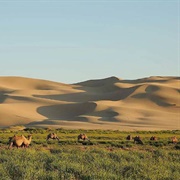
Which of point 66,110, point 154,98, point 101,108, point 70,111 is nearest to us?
Answer: point 101,108

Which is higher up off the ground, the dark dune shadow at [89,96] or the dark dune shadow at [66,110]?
the dark dune shadow at [89,96]

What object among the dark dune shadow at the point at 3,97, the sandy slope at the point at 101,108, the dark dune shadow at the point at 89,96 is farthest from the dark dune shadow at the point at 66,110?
the dark dune shadow at the point at 89,96

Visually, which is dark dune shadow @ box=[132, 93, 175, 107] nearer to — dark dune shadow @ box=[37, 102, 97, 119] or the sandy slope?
the sandy slope

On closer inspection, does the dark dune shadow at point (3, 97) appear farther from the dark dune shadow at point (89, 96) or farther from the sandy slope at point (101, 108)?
the dark dune shadow at point (89, 96)

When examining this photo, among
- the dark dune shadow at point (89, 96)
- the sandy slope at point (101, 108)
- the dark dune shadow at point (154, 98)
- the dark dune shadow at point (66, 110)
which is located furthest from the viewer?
the dark dune shadow at point (89, 96)

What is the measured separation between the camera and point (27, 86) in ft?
655

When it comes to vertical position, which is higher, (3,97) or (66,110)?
(3,97)

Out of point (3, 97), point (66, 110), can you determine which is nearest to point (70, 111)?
point (66, 110)

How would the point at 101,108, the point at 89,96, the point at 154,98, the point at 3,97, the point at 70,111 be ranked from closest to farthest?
the point at 101,108
the point at 70,111
the point at 154,98
the point at 3,97
the point at 89,96

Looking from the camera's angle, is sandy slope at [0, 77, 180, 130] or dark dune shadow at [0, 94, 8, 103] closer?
sandy slope at [0, 77, 180, 130]

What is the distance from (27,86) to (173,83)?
57673 millimetres

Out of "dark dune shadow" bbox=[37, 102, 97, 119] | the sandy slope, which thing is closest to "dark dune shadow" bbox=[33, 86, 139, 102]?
the sandy slope

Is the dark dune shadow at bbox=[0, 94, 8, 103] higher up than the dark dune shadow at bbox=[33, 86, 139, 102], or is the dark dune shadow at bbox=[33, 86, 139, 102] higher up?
the dark dune shadow at bbox=[33, 86, 139, 102]

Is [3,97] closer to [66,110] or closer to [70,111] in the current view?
[66,110]
